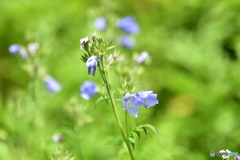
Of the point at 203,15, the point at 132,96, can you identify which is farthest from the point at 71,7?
the point at 132,96

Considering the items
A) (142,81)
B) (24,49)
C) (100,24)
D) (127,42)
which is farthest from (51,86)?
(142,81)

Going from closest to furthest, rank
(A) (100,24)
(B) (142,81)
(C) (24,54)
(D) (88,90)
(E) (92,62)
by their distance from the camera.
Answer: (E) (92,62) < (D) (88,90) < (C) (24,54) < (A) (100,24) < (B) (142,81)

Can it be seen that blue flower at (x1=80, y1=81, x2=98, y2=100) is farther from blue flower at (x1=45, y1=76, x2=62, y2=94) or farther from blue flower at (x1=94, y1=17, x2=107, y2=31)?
blue flower at (x1=94, y1=17, x2=107, y2=31)

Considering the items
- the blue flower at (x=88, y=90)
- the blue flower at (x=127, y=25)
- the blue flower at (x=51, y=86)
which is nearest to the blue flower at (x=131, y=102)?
the blue flower at (x=88, y=90)

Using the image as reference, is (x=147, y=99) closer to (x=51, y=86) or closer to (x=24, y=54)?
A: (x=24, y=54)

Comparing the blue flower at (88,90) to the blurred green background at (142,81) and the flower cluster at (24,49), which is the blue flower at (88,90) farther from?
the flower cluster at (24,49)

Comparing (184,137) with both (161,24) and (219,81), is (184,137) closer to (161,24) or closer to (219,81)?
(219,81)
